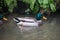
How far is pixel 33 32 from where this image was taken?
13.4 meters

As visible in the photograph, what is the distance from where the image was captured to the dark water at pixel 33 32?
1263cm

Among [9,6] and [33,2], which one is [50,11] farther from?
[9,6]

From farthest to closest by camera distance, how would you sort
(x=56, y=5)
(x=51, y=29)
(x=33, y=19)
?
(x=56, y=5), (x=33, y=19), (x=51, y=29)

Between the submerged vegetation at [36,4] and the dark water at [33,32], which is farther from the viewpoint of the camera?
the submerged vegetation at [36,4]

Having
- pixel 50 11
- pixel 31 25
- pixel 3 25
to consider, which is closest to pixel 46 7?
pixel 50 11

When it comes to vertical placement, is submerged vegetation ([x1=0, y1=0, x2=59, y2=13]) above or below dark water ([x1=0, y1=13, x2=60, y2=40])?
above

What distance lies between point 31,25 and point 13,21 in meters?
1.08

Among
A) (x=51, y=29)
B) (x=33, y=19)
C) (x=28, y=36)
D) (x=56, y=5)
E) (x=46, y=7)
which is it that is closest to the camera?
(x=28, y=36)

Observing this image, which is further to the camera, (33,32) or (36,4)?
(36,4)

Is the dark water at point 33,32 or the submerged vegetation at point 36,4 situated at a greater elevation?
the submerged vegetation at point 36,4

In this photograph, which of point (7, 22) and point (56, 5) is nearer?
point (7, 22)

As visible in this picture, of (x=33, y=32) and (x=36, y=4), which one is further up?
(x=36, y=4)

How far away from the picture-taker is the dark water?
12.6m

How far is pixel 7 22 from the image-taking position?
15062 mm
